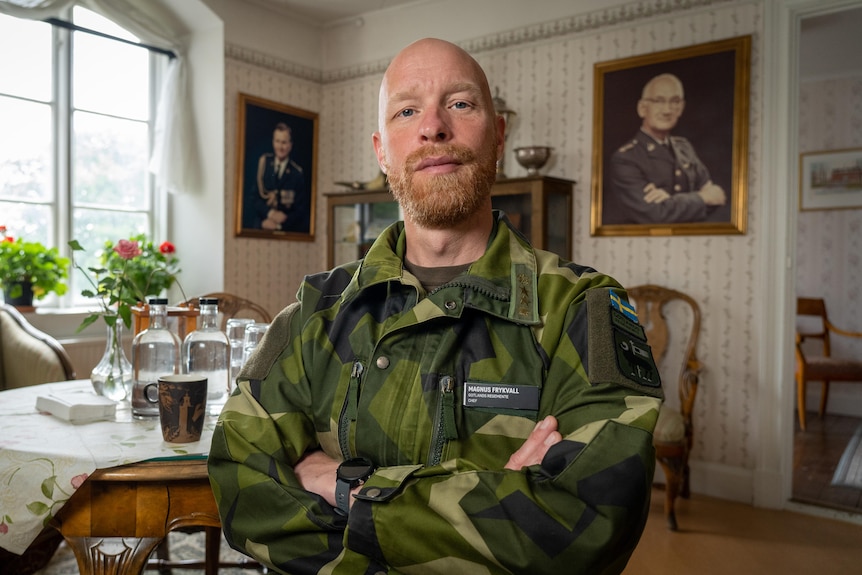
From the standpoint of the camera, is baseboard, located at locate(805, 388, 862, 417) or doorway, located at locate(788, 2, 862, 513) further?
baseboard, located at locate(805, 388, 862, 417)

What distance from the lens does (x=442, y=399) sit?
124cm

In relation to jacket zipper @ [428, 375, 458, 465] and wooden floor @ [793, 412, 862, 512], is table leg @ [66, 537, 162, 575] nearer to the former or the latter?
jacket zipper @ [428, 375, 458, 465]

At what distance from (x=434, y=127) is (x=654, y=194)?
296 centimetres

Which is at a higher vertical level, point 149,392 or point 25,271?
point 25,271

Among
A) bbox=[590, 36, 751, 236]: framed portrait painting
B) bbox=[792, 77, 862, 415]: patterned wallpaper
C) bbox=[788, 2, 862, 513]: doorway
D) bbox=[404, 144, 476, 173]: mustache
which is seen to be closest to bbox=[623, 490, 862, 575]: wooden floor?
bbox=[590, 36, 751, 236]: framed portrait painting

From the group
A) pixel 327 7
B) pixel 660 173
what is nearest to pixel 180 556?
pixel 660 173

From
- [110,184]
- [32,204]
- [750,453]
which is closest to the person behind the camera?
[750,453]

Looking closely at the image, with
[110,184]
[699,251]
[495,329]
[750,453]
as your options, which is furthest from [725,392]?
[110,184]

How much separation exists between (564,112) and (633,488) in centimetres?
363

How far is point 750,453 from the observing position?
3830 millimetres

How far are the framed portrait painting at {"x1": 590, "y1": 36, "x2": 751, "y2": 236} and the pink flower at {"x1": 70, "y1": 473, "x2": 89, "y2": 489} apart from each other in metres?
3.30

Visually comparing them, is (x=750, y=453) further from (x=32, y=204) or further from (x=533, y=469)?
(x=32, y=204)

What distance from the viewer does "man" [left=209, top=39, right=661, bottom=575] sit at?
1.07 metres

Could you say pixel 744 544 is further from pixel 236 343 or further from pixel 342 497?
pixel 342 497
